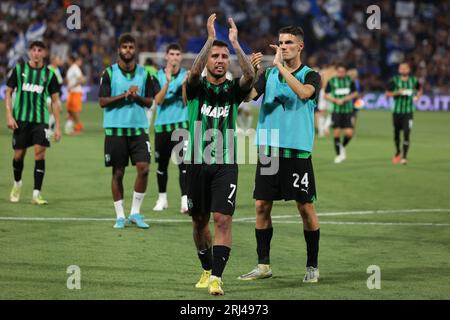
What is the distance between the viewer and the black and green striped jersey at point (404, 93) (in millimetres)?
22984

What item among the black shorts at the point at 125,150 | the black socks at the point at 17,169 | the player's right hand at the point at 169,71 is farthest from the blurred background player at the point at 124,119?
the black socks at the point at 17,169

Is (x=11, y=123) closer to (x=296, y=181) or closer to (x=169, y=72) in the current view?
(x=169, y=72)

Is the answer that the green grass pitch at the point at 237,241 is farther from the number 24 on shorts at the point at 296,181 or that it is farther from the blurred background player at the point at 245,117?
the blurred background player at the point at 245,117

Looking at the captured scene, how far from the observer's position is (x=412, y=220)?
13.8 metres

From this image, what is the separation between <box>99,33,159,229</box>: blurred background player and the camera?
1251cm

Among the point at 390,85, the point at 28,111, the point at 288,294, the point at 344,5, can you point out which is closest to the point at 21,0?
the point at 344,5

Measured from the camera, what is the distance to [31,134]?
1454 centimetres

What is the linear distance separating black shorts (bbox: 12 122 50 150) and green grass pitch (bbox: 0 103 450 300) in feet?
3.16

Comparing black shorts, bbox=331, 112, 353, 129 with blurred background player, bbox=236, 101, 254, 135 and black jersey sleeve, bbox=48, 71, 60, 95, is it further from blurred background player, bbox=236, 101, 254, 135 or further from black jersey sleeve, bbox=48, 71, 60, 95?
black jersey sleeve, bbox=48, 71, 60, 95

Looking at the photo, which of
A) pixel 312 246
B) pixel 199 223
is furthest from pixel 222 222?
pixel 312 246

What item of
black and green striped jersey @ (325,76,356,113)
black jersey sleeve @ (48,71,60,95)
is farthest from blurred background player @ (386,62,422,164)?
black jersey sleeve @ (48,71,60,95)

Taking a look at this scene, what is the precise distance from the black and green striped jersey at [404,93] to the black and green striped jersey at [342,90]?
1084 mm
